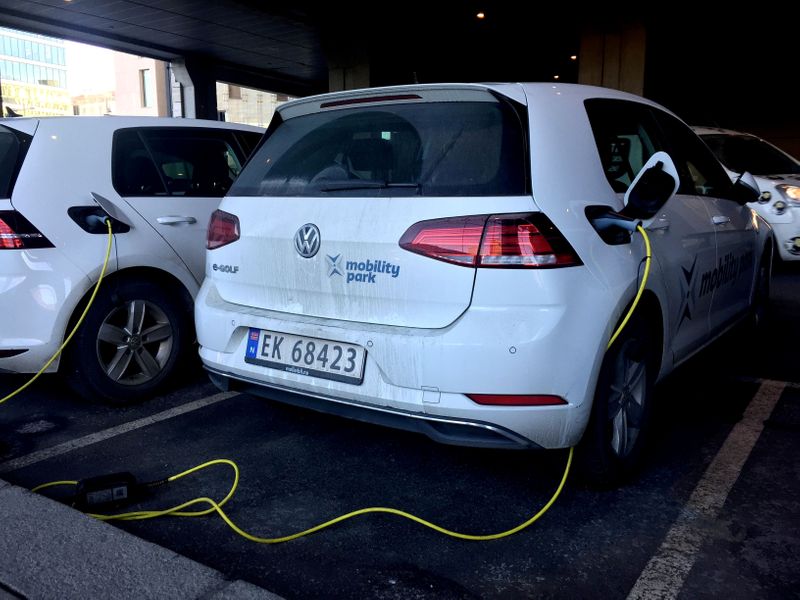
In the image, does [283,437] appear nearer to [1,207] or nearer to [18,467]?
[18,467]

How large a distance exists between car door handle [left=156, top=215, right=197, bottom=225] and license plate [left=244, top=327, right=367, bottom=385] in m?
1.57

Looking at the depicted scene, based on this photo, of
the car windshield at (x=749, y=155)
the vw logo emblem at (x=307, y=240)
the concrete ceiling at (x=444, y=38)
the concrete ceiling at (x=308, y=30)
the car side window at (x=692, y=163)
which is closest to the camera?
the vw logo emblem at (x=307, y=240)

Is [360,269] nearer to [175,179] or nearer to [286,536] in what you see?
[286,536]

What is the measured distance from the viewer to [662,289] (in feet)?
10.8

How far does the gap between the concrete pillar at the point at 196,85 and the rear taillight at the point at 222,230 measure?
79.7 feet

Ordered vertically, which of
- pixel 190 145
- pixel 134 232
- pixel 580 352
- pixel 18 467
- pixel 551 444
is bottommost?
pixel 18 467

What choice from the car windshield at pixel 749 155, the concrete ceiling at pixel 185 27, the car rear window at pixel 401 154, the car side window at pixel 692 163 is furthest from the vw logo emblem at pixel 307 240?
the concrete ceiling at pixel 185 27

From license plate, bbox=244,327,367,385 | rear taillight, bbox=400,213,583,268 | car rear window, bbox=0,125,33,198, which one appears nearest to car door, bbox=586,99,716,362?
rear taillight, bbox=400,213,583,268

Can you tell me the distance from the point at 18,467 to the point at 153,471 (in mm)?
622

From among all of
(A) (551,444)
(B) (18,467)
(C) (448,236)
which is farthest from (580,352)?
(B) (18,467)

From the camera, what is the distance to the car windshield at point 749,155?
937cm

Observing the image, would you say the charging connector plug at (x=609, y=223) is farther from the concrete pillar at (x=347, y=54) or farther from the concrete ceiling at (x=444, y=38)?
the concrete pillar at (x=347, y=54)

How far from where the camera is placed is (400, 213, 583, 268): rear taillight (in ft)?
8.73

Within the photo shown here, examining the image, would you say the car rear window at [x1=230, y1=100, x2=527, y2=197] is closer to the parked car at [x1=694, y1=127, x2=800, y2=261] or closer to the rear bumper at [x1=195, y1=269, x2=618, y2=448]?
the rear bumper at [x1=195, y1=269, x2=618, y2=448]
